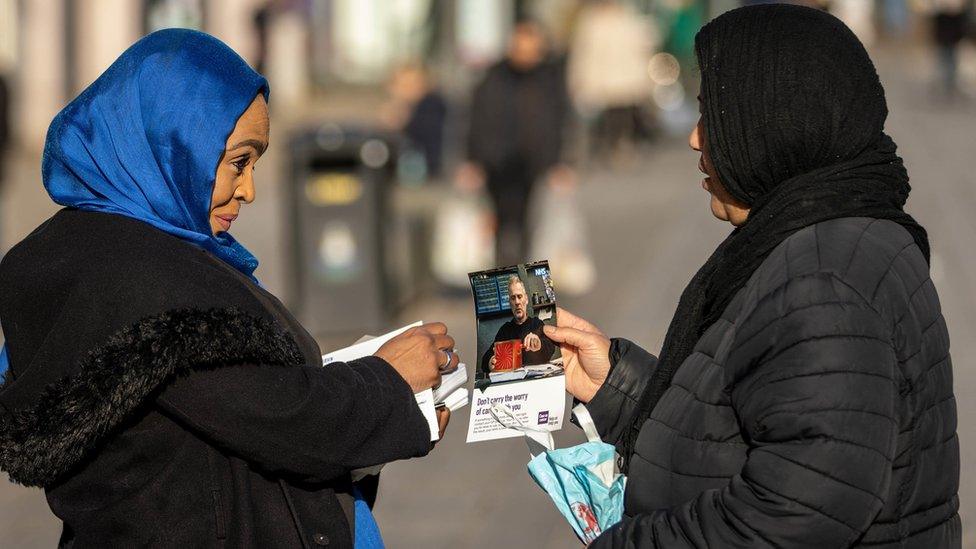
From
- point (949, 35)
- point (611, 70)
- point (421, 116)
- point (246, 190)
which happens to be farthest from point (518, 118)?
point (949, 35)

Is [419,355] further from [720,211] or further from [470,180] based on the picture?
[470,180]

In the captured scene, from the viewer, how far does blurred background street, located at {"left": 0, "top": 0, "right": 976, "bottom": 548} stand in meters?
6.57

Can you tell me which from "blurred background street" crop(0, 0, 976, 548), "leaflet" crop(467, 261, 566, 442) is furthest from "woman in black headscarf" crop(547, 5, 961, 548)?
"blurred background street" crop(0, 0, 976, 548)

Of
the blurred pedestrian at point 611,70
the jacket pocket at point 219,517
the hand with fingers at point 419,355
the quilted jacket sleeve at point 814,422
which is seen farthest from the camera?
the blurred pedestrian at point 611,70

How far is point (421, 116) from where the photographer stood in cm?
1633

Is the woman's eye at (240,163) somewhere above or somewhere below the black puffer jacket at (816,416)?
above

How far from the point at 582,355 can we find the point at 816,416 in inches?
36.6

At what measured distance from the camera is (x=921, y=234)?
8.00ft

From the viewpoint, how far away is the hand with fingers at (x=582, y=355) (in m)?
2.99

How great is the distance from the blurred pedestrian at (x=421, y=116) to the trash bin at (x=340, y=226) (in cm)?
678

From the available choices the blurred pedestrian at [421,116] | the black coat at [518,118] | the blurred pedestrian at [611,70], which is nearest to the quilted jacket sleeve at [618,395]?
the black coat at [518,118]

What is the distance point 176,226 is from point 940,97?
2096 cm

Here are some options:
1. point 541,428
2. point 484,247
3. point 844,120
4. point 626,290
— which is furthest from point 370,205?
point 844,120

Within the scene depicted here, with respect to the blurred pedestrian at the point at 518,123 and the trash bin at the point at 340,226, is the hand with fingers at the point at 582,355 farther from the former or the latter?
the blurred pedestrian at the point at 518,123
